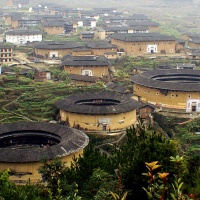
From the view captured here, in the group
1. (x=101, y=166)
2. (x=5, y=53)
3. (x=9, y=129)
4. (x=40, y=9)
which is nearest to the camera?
(x=101, y=166)

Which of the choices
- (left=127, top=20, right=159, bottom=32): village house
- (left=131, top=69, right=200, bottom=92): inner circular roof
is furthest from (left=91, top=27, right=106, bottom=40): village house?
(left=131, top=69, right=200, bottom=92): inner circular roof

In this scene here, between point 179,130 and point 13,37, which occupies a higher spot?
point 13,37

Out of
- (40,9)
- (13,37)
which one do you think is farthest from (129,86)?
(40,9)

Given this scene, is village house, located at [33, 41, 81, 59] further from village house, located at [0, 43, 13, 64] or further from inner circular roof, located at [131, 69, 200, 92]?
inner circular roof, located at [131, 69, 200, 92]

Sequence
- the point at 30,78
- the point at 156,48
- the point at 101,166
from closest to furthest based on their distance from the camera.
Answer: the point at 101,166 → the point at 30,78 → the point at 156,48

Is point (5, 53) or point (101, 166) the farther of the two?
point (5, 53)

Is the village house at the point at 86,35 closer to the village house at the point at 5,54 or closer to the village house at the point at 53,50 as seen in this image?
the village house at the point at 53,50

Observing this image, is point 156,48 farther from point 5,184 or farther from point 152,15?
point 5,184

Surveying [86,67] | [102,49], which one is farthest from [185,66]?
[102,49]
